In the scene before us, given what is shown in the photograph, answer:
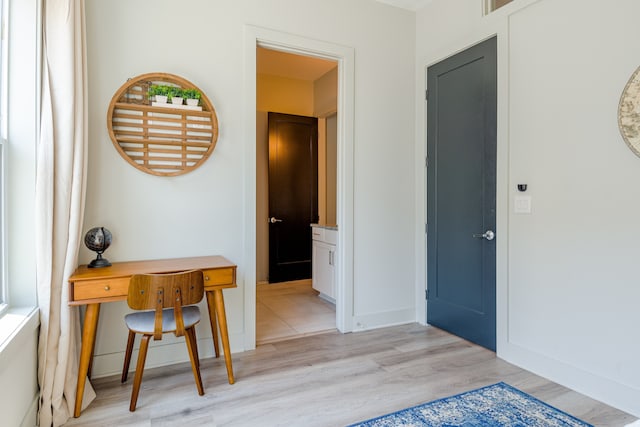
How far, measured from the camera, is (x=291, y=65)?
200 inches

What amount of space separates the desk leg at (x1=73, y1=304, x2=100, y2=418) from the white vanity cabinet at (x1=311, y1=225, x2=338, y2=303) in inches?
96.5

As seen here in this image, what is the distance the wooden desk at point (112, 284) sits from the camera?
80.7 inches

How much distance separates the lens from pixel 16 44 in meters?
1.92

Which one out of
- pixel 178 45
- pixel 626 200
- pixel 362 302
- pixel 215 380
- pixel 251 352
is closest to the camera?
pixel 626 200

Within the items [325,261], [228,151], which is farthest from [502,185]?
[325,261]

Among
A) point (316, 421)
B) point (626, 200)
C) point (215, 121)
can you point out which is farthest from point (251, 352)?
point (626, 200)

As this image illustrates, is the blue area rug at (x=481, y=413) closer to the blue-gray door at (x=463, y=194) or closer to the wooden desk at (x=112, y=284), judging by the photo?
the blue-gray door at (x=463, y=194)

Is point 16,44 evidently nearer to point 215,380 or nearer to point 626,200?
point 215,380

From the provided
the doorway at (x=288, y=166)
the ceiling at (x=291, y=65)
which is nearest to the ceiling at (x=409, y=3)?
the ceiling at (x=291, y=65)

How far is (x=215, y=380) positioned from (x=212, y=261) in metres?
0.78

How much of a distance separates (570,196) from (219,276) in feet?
7.50

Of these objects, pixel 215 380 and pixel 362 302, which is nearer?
pixel 215 380

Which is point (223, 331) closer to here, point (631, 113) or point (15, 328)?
point (15, 328)

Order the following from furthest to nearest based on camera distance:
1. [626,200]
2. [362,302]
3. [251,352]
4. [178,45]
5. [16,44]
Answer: [362,302], [251,352], [178,45], [626,200], [16,44]
